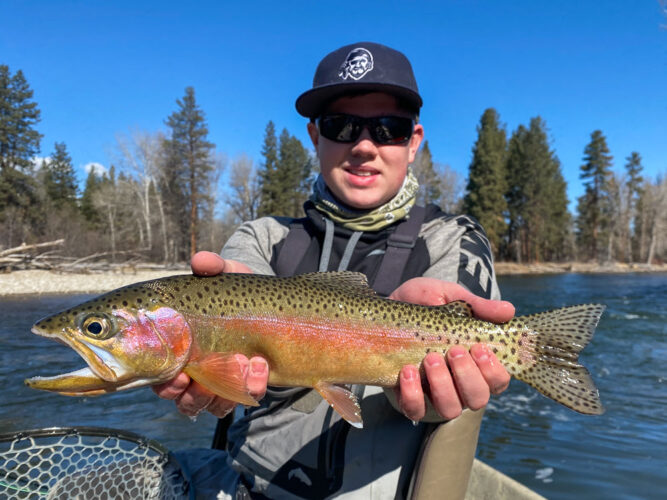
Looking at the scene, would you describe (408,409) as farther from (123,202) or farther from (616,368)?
(123,202)

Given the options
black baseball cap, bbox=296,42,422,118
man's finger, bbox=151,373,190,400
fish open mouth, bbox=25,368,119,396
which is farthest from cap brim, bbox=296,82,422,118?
fish open mouth, bbox=25,368,119,396

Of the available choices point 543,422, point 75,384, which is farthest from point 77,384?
point 543,422

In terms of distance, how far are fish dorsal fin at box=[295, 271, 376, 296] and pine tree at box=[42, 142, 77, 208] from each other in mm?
58949

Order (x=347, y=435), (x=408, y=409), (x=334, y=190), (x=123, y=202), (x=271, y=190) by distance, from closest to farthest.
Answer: (x=408, y=409)
(x=347, y=435)
(x=334, y=190)
(x=123, y=202)
(x=271, y=190)

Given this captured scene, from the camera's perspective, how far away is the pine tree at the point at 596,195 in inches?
2432

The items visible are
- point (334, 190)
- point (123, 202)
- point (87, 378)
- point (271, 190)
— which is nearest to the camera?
point (87, 378)

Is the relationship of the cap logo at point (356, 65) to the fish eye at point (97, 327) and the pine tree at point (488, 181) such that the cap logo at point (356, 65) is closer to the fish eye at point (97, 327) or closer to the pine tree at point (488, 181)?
the fish eye at point (97, 327)

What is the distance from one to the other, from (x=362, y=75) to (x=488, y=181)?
57029mm

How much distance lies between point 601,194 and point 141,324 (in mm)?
71779

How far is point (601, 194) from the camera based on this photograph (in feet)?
205

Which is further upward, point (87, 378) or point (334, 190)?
point (334, 190)

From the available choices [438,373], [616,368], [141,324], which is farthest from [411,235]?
[616,368]

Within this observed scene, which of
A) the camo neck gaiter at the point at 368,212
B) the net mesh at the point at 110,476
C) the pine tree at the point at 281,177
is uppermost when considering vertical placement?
the pine tree at the point at 281,177

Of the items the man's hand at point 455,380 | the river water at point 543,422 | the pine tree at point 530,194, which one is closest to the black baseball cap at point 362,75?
the man's hand at point 455,380
